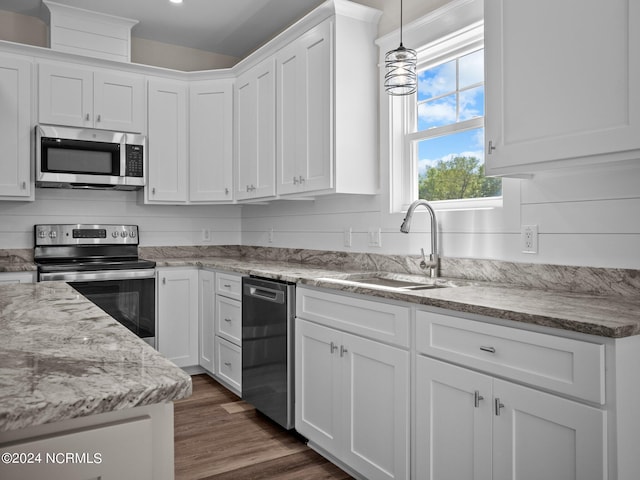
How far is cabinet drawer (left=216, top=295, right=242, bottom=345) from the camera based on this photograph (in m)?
3.38

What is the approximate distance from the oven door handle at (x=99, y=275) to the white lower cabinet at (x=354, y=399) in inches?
63.0

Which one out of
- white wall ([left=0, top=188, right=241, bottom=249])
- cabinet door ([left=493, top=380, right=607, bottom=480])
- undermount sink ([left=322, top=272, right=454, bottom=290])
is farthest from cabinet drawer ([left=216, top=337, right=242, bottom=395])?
cabinet door ([left=493, top=380, right=607, bottom=480])

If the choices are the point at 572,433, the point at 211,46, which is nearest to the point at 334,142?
the point at 572,433

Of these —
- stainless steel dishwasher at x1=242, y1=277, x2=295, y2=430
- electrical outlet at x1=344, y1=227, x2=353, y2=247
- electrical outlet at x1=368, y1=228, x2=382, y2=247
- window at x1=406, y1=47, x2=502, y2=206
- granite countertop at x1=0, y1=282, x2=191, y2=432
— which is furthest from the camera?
electrical outlet at x1=344, y1=227, x2=353, y2=247

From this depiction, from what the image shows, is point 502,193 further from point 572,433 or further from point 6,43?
point 6,43

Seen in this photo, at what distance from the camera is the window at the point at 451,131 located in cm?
259

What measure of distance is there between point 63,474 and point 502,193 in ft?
6.77

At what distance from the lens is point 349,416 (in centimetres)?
230

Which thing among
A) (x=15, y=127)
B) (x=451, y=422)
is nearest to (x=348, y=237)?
(x=451, y=422)

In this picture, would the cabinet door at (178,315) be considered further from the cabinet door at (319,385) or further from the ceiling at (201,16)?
the ceiling at (201,16)

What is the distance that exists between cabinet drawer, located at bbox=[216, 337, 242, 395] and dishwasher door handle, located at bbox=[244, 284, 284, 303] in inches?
18.5

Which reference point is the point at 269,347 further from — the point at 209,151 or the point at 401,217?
the point at 209,151

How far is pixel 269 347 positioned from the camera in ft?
9.52

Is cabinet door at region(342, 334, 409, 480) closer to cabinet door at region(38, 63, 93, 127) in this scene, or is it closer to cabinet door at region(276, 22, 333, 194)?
cabinet door at region(276, 22, 333, 194)
